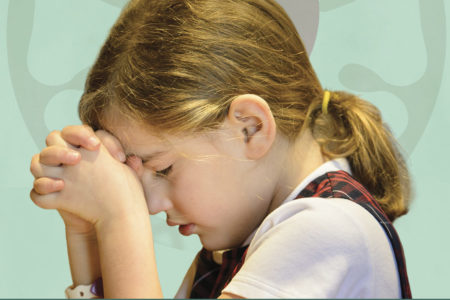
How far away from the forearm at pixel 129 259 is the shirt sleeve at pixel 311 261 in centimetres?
13

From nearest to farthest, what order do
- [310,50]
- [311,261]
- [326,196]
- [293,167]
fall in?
1. [311,261]
2. [326,196]
3. [293,167]
4. [310,50]

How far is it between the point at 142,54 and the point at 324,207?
1.25 ft

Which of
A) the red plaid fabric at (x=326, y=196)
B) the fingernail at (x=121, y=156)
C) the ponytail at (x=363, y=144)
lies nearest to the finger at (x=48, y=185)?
the fingernail at (x=121, y=156)

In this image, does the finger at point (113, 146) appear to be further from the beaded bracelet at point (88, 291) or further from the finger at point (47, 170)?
the beaded bracelet at point (88, 291)

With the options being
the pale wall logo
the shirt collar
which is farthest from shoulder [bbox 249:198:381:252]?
the pale wall logo

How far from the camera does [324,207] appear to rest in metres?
0.74

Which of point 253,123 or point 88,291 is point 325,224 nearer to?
point 253,123

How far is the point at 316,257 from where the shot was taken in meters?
0.70

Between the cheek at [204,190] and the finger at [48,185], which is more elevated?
the finger at [48,185]

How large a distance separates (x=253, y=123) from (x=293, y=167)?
0.39 ft

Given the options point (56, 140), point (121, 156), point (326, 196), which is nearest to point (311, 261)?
point (326, 196)

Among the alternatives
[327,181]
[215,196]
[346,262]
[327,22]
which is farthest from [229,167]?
[327,22]

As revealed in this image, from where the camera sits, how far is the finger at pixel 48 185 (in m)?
0.87

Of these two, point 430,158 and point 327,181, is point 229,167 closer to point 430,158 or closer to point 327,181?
point 327,181
